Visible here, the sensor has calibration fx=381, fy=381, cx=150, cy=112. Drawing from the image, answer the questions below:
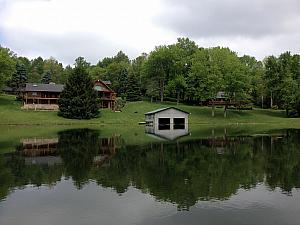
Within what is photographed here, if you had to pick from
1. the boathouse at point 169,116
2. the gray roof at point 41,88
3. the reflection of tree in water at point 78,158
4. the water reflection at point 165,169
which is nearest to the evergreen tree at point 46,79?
the gray roof at point 41,88

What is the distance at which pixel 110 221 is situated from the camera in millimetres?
14242

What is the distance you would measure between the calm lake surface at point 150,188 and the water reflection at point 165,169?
5 centimetres

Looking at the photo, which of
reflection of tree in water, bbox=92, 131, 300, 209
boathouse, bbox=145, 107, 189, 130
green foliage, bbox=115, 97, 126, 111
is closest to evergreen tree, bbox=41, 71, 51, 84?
green foliage, bbox=115, 97, 126, 111

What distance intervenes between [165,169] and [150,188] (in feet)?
17.8

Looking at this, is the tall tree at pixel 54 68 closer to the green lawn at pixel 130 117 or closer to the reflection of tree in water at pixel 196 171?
the green lawn at pixel 130 117

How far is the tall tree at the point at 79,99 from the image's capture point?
274ft

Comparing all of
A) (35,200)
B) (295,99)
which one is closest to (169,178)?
(35,200)

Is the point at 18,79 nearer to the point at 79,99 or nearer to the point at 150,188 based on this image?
the point at 79,99

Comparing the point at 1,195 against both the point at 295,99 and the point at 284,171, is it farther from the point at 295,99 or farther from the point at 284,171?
the point at 295,99

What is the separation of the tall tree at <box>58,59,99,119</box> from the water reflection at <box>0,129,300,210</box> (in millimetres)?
47301

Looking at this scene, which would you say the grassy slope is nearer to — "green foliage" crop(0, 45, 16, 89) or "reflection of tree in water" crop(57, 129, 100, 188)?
"green foliage" crop(0, 45, 16, 89)

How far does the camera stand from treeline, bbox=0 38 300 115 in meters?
93.4

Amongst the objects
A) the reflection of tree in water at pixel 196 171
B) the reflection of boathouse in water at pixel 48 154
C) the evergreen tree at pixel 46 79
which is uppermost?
the evergreen tree at pixel 46 79

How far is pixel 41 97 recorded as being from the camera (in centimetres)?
9425
